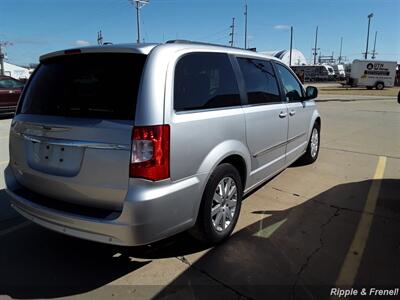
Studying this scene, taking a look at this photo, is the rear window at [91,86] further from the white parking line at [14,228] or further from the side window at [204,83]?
the white parking line at [14,228]

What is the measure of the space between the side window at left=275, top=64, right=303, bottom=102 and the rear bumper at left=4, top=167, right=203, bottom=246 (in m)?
2.66

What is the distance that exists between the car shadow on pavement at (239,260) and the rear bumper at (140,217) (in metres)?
0.48

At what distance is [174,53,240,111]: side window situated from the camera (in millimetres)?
3123

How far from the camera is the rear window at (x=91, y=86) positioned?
2895mm

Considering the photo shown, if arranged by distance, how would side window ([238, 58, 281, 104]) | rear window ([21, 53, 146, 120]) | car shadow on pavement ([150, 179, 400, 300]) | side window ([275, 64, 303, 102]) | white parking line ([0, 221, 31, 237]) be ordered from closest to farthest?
1. rear window ([21, 53, 146, 120])
2. car shadow on pavement ([150, 179, 400, 300])
3. white parking line ([0, 221, 31, 237])
4. side window ([238, 58, 281, 104])
5. side window ([275, 64, 303, 102])

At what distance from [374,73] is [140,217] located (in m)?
46.1

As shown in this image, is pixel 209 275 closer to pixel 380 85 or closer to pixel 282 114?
pixel 282 114

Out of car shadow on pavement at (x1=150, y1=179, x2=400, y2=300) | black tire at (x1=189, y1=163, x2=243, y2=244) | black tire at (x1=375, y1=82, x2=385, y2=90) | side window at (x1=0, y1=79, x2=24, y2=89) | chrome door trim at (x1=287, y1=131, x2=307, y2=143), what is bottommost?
car shadow on pavement at (x1=150, y1=179, x2=400, y2=300)

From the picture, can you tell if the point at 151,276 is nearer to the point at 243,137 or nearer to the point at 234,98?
the point at 243,137

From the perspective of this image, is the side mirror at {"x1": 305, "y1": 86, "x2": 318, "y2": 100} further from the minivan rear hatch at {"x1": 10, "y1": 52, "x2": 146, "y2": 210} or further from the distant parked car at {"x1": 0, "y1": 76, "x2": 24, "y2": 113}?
the distant parked car at {"x1": 0, "y1": 76, "x2": 24, "y2": 113}

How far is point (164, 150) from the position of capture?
286 centimetres

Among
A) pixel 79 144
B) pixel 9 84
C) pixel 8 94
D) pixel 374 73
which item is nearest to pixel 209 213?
pixel 79 144

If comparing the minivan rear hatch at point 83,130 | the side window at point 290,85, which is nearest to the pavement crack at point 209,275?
the minivan rear hatch at point 83,130

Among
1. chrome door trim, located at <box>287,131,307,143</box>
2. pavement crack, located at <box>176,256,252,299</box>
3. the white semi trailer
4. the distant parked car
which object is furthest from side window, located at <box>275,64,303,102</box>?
the white semi trailer
